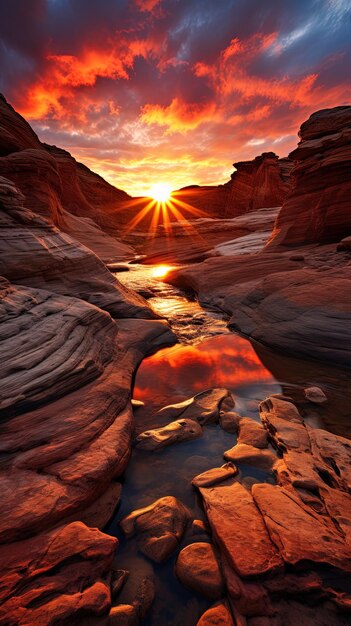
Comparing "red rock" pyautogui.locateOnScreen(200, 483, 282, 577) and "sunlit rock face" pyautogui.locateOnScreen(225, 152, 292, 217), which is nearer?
"red rock" pyautogui.locateOnScreen(200, 483, 282, 577)

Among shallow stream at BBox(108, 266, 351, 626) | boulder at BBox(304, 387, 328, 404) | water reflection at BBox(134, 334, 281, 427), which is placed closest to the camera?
shallow stream at BBox(108, 266, 351, 626)

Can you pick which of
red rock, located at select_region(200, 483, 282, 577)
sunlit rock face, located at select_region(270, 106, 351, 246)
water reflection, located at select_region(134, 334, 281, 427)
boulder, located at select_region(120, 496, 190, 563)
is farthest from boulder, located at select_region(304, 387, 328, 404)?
sunlit rock face, located at select_region(270, 106, 351, 246)

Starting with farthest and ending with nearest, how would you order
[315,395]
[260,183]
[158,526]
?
[260,183] < [315,395] < [158,526]

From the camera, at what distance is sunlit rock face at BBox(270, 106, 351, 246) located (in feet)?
49.3

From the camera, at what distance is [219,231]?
1571 inches

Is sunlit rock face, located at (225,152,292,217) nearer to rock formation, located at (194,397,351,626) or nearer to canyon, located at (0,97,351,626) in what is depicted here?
canyon, located at (0,97,351,626)

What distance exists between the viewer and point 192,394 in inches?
250

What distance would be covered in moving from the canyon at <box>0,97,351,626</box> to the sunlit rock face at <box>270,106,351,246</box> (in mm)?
5865

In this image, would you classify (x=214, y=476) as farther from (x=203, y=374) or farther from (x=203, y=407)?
(x=203, y=374)

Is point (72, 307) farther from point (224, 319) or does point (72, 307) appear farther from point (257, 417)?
point (224, 319)

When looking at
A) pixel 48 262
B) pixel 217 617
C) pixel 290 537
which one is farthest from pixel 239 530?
pixel 48 262

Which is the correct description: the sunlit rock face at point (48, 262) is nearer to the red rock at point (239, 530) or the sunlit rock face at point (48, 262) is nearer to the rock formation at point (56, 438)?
the rock formation at point (56, 438)

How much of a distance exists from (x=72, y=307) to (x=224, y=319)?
697cm

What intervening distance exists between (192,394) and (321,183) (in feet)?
51.7
